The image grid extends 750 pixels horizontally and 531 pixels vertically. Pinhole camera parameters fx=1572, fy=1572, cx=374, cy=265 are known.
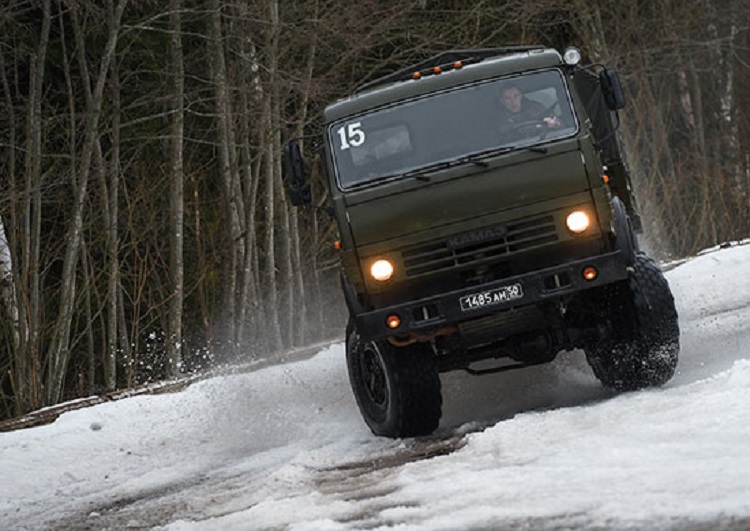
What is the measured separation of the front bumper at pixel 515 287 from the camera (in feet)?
33.5

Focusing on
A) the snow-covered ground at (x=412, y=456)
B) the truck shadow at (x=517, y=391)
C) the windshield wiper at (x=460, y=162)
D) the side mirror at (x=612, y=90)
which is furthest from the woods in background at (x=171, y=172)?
the side mirror at (x=612, y=90)

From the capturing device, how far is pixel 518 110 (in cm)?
1085

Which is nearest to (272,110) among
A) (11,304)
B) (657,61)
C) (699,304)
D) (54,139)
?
(54,139)

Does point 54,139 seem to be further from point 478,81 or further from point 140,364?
point 478,81

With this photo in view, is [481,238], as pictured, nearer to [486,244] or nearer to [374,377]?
[486,244]

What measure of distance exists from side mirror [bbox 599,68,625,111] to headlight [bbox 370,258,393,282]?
195 cm

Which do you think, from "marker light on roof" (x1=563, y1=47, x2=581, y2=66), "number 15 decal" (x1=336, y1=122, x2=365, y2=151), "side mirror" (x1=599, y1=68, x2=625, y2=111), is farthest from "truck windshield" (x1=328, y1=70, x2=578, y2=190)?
"side mirror" (x1=599, y1=68, x2=625, y2=111)

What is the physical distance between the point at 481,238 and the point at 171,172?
539 inches

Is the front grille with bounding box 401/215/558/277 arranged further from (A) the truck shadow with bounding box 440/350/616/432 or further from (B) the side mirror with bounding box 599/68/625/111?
(A) the truck shadow with bounding box 440/350/616/432

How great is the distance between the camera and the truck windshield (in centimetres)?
1073

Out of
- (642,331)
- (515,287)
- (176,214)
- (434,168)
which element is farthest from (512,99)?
(176,214)

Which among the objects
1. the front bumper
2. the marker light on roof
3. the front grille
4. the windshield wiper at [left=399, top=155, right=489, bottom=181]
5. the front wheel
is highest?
the marker light on roof

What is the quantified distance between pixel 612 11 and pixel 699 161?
5.13 meters

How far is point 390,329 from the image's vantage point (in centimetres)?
1036
